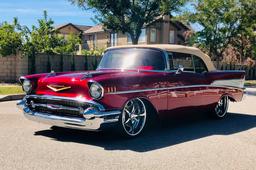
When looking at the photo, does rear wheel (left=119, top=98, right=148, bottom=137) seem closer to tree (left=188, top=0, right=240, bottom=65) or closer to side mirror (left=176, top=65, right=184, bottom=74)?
side mirror (left=176, top=65, right=184, bottom=74)

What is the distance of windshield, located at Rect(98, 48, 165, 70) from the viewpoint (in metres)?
7.54

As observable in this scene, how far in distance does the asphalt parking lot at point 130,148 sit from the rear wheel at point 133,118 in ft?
0.54

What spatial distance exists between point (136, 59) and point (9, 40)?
14312 mm

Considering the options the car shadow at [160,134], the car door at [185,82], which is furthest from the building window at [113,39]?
the car door at [185,82]

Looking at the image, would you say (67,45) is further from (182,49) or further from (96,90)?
(96,90)

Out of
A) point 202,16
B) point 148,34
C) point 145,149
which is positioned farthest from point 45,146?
point 148,34

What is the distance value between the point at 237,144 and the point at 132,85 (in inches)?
78.7

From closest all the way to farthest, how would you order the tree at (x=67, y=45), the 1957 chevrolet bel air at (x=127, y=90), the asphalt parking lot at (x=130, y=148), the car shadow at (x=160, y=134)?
1. the asphalt parking lot at (x=130, y=148)
2. the 1957 chevrolet bel air at (x=127, y=90)
3. the car shadow at (x=160, y=134)
4. the tree at (x=67, y=45)

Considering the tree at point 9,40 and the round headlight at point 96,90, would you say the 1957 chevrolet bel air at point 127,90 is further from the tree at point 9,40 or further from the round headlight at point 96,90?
the tree at point 9,40

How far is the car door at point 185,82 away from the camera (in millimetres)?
7512

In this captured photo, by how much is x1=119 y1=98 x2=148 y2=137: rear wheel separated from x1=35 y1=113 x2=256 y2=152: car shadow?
0.15m

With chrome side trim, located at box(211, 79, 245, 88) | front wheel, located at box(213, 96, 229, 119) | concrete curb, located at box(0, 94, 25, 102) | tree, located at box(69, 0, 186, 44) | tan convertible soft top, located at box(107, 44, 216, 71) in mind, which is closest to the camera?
tan convertible soft top, located at box(107, 44, 216, 71)

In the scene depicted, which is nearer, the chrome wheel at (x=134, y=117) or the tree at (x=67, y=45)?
the chrome wheel at (x=134, y=117)

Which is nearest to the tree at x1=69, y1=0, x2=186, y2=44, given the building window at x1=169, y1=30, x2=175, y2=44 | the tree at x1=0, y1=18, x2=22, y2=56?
the tree at x1=0, y1=18, x2=22, y2=56
